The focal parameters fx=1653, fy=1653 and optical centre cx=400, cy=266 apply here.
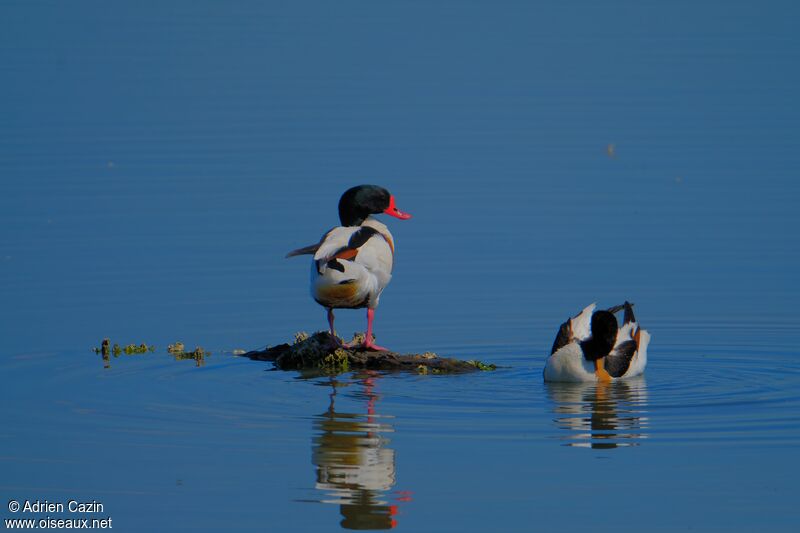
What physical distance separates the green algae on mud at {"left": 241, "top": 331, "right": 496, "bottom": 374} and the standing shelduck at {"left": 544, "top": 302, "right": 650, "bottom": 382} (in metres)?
0.68

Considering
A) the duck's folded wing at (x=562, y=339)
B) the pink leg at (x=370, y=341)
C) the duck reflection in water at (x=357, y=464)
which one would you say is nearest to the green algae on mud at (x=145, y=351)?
the pink leg at (x=370, y=341)

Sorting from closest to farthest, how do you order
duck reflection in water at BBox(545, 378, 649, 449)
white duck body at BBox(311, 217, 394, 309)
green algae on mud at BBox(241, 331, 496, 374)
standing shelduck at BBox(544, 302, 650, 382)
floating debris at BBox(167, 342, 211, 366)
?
duck reflection in water at BBox(545, 378, 649, 449) < standing shelduck at BBox(544, 302, 650, 382) < green algae on mud at BBox(241, 331, 496, 374) < white duck body at BBox(311, 217, 394, 309) < floating debris at BBox(167, 342, 211, 366)

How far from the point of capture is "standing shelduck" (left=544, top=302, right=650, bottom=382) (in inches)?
529

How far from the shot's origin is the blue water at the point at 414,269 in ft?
34.2

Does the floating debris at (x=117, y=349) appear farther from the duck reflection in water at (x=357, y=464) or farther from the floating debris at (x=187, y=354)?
the duck reflection in water at (x=357, y=464)

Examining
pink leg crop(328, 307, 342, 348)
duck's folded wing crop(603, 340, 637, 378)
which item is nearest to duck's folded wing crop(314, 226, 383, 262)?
pink leg crop(328, 307, 342, 348)

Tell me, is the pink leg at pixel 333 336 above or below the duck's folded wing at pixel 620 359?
above

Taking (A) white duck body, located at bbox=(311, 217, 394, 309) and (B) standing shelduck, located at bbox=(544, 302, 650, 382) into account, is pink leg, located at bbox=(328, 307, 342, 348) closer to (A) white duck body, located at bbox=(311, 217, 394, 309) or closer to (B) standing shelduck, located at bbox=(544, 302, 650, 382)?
(A) white duck body, located at bbox=(311, 217, 394, 309)

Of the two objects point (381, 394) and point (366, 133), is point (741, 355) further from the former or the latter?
point (366, 133)

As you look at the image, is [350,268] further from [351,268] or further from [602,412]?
[602,412]

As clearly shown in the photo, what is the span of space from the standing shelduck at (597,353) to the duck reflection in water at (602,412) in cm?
8

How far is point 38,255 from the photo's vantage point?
721 inches

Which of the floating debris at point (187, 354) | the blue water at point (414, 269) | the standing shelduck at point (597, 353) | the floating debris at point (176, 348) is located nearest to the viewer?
the blue water at point (414, 269)

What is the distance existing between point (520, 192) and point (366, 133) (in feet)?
15.3
